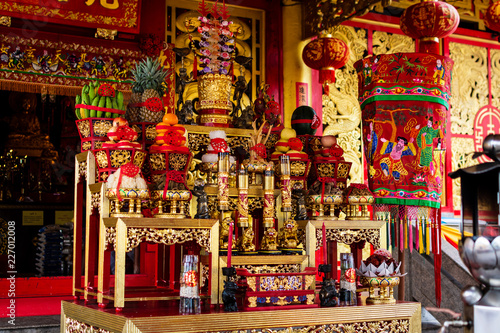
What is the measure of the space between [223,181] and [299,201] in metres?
0.50

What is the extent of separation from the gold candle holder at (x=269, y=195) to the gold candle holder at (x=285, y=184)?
0.25 feet

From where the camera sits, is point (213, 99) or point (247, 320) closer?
point (247, 320)

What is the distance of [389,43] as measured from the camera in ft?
19.5

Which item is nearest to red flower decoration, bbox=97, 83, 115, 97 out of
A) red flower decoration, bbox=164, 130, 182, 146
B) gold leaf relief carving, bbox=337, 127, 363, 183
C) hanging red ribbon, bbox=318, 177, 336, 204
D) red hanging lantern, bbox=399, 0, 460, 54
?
red flower decoration, bbox=164, 130, 182, 146

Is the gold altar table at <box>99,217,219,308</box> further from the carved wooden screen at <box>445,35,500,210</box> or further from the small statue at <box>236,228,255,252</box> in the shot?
the carved wooden screen at <box>445,35,500,210</box>

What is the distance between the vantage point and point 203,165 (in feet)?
11.2

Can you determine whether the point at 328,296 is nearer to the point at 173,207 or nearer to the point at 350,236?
the point at 350,236

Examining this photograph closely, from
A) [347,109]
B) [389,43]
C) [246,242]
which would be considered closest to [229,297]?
[246,242]

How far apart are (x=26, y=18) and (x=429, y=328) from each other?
3572 mm

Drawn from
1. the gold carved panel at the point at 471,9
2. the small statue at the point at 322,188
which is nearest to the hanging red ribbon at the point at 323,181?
the small statue at the point at 322,188

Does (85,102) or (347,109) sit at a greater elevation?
(347,109)

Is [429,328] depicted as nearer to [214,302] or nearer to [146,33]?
[214,302]

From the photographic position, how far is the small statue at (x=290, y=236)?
3.28 meters

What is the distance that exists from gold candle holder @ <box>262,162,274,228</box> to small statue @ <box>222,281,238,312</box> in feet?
1.88
